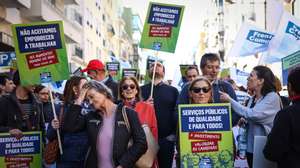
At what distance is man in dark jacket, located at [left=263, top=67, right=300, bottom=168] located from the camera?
173 inches

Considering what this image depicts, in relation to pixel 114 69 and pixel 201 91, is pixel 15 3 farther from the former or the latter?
pixel 201 91

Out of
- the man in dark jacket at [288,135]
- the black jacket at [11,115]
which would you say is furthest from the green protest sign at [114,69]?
the man in dark jacket at [288,135]

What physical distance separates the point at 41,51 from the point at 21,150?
4.10 ft

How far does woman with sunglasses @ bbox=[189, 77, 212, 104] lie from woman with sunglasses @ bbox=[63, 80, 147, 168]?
2.95ft

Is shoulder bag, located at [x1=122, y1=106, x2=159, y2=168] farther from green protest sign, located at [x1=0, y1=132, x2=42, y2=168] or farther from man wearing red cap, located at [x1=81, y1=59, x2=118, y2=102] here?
man wearing red cap, located at [x1=81, y1=59, x2=118, y2=102]

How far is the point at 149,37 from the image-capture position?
7.70m

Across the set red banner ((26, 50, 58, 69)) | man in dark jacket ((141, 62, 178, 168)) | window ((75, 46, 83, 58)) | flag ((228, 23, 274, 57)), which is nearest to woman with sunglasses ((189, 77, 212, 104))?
man in dark jacket ((141, 62, 178, 168))

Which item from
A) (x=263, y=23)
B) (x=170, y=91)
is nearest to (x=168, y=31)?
(x=170, y=91)

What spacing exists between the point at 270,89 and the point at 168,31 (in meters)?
2.09

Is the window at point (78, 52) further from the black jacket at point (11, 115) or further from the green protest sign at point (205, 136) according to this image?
→ the green protest sign at point (205, 136)

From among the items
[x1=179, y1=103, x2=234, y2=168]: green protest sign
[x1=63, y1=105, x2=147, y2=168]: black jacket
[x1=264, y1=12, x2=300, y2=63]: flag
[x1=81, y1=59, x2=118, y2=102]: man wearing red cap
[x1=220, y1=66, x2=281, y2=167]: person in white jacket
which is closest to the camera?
[x1=63, y1=105, x2=147, y2=168]: black jacket

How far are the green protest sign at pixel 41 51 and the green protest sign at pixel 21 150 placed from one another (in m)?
0.70

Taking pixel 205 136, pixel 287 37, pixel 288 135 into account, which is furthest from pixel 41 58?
pixel 287 37

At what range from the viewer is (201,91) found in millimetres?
5805
